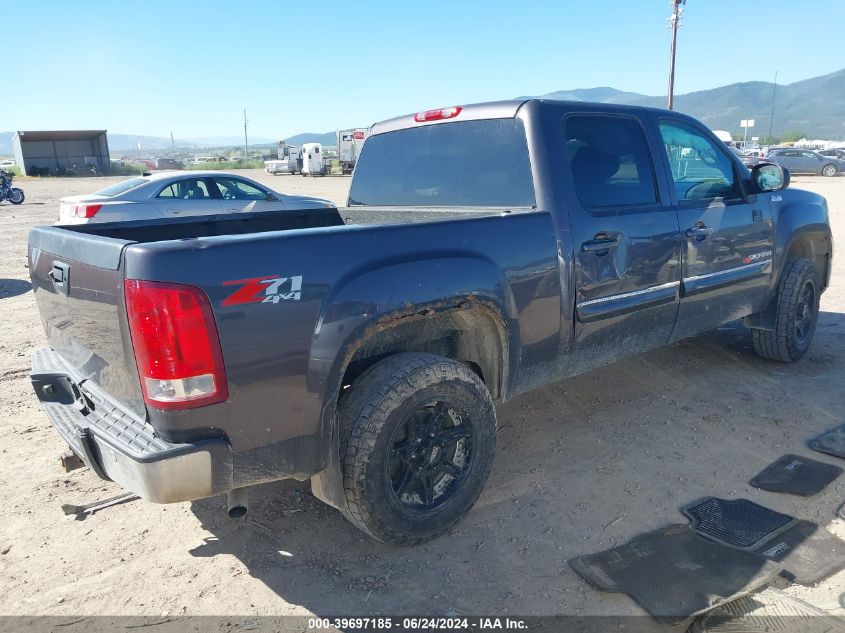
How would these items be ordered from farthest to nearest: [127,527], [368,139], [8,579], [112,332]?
[368,139] < [127,527] < [8,579] < [112,332]

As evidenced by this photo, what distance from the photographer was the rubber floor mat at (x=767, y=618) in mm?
2396

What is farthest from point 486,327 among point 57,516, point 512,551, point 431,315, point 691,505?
point 57,516

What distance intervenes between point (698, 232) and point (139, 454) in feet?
11.4

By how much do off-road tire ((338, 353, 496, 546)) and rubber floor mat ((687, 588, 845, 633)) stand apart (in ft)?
3.72

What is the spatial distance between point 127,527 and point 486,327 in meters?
2.05

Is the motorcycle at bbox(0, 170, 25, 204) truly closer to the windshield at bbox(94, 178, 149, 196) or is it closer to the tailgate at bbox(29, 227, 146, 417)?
the windshield at bbox(94, 178, 149, 196)

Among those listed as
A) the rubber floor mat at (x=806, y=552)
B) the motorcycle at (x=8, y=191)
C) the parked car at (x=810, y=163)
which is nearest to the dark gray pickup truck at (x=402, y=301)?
the rubber floor mat at (x=806, y=552)

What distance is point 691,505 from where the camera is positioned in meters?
3.27

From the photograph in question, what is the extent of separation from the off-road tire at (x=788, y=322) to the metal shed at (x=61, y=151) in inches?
2116

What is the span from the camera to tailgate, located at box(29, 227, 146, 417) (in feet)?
7.74

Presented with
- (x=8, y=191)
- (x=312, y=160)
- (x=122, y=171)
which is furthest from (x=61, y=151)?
(x=8, y=191)

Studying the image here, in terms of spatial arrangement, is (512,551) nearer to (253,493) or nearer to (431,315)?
(431,315)

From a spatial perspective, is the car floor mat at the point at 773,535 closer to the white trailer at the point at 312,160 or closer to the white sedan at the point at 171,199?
the white sedan at the point at 171,199

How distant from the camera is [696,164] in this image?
4410mm
